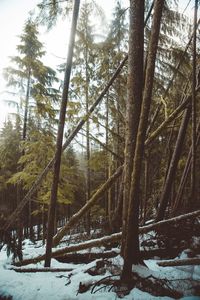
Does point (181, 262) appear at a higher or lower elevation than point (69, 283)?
higher

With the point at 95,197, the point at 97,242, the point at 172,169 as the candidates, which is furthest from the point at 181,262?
the point at 172,169

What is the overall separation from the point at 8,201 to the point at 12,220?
2922 cm

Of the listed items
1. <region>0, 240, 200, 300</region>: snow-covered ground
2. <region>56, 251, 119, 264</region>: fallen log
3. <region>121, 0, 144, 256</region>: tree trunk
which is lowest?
<region>56, 251, 119, 264</region>: fallen log

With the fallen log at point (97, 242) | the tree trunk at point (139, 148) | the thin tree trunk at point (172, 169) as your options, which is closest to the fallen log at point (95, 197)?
the fallen log at point (97, 242)

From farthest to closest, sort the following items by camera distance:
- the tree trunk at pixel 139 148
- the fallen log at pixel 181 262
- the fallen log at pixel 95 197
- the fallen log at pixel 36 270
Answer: the fallen log at pixel 95 197
the fallen log at pixel 36 270
the fallen log at pixel 181 262
the tree trunk at pixel 139 148

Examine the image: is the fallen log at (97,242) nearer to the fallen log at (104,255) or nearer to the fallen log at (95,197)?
the fallen log at (104,255)

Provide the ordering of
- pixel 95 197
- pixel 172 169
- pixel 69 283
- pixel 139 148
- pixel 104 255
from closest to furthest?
1. pixel 139 148
2. pixel 69 283
3. pixel 95 197
4. pixel 104 255
5. pixel 172 169

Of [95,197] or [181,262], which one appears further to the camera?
[95,197]

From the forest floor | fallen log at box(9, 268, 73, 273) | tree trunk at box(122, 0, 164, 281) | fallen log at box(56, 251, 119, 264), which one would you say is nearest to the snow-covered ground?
the forest floor

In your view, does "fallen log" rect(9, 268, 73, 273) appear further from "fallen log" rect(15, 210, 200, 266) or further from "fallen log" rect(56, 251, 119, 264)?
"fallen log" rect(56, 251, 119, 264)

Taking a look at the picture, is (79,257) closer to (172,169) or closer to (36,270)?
(36,270)

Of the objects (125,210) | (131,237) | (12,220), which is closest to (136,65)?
(125,210)

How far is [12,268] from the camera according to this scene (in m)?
5.08

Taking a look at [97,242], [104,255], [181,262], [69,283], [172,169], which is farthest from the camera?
[172,169]
